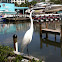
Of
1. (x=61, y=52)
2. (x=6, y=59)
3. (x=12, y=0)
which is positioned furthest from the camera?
(x=12, y=0)

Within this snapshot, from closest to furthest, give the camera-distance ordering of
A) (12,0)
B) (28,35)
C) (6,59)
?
(6,59) → (28,35) → (12,0)

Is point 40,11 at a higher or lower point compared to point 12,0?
lower

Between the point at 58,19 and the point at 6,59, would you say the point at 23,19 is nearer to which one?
the point at 58,19

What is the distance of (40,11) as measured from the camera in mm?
33219

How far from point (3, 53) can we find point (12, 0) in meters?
82.3

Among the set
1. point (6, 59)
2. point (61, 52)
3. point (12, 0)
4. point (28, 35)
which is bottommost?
point (61, 52)

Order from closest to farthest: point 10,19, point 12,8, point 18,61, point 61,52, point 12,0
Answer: point 18,61, point 61,52, point 10,19, point 12,8, point 12,0

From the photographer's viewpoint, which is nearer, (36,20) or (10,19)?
(36,20)

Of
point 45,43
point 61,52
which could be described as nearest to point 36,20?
point 45,43

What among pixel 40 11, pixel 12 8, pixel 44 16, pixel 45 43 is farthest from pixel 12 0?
pixel 45 43

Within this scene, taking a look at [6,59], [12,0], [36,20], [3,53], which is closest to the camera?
[6,59]

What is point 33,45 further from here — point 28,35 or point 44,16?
point 44,16

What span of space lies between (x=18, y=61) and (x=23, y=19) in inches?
930

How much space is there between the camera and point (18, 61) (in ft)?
15.5
